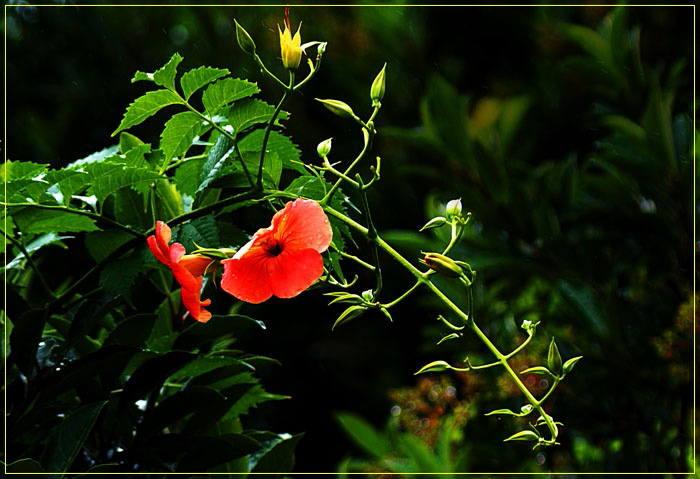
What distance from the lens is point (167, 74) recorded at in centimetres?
33

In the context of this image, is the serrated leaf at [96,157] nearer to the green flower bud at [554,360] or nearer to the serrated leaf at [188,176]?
the serrated leaf at [188,176]

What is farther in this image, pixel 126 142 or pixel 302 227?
pixel 126 142

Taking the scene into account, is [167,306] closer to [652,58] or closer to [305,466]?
[305,466]

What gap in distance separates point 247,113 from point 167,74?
4 cm

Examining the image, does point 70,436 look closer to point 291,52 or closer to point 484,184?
point 291,52

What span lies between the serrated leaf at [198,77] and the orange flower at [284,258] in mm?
73

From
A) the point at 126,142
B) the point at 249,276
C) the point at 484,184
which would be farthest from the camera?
the point at 484,184

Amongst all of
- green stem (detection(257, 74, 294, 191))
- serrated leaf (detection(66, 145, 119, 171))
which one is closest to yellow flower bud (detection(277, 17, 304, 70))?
green stem (detection(257, 74, 294, 191))

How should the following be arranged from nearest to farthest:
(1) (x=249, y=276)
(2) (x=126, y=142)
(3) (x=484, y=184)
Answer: (1) (x=249, y=276)
(2) (x=126, y=142)
(3) (x=484, y=184)

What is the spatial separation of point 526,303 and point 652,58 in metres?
0.66

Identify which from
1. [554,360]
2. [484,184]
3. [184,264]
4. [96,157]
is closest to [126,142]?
[96,157]

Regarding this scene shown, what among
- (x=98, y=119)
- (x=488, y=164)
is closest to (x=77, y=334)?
(x=488, y=164)

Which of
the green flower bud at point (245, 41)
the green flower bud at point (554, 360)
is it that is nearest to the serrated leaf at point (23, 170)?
the green flower bud at point (245, 41)

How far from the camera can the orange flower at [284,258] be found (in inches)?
11.6
